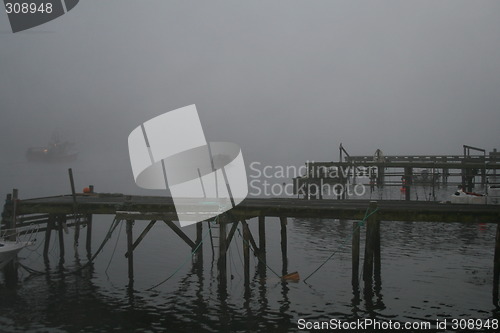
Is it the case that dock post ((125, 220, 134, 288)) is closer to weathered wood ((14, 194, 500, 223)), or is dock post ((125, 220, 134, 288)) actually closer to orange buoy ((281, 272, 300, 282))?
weathered wood ((14, 194, 500, 223))

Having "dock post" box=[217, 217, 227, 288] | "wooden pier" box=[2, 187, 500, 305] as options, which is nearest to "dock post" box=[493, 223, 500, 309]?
"wooden pier" box=[2, 187, 500, 305]

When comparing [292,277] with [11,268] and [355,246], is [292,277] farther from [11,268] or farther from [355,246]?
[11,268]

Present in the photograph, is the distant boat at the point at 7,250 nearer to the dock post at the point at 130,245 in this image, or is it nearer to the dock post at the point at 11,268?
the dock post at the point at 11,268

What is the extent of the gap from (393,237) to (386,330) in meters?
17.7

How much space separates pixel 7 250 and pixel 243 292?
11384mm

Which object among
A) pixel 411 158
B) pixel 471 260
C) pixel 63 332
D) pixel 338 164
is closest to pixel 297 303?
pixel 63 332

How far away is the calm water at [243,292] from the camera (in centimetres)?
1739

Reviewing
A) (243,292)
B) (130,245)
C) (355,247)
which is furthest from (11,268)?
(355,247)

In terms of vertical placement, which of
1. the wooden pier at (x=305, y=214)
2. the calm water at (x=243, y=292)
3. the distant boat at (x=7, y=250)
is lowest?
the calm water at (x=243, y=292)

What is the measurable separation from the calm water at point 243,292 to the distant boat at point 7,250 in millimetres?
1368

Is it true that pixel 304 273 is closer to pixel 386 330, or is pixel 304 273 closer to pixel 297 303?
pixel 297 303

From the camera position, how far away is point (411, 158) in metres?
55.1

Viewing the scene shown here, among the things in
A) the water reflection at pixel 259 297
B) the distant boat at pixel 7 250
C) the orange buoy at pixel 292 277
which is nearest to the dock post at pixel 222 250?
the water reflection at pixel 259 297

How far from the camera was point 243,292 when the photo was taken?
68.2ft
